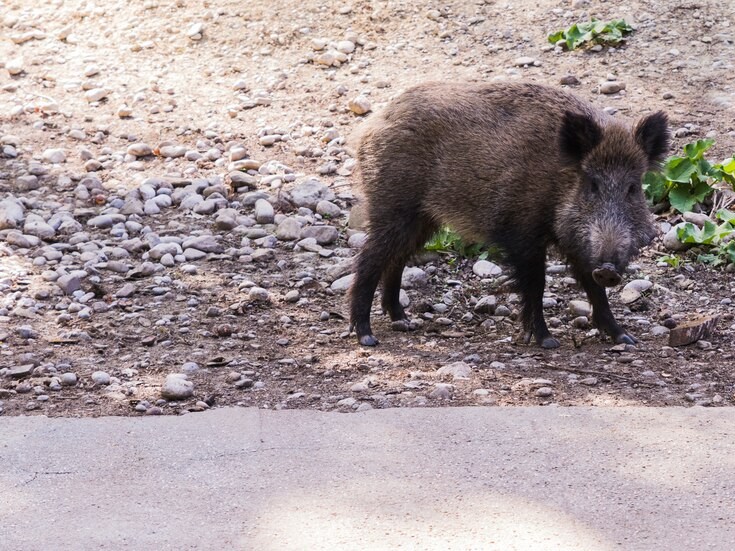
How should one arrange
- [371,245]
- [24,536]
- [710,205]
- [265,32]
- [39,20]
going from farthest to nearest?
[39,20] < [265,32] < [710,205] < [371,245] < [24,536]

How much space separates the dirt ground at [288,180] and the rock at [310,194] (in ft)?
0.34

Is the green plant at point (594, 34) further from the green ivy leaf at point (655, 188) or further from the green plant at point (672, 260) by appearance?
the green plant at point (672, 260)

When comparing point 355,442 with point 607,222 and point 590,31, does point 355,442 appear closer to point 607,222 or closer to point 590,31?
point 607,222

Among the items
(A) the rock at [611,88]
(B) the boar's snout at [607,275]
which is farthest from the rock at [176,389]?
(A) the rock at [611,88]

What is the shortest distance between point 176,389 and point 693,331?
2.62 meters

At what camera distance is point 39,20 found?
10.9 metres

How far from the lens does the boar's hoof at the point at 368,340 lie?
227 inches

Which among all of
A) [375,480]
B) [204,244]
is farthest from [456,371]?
[204,244]

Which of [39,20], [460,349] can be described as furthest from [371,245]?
[39,20]

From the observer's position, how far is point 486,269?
6.74 metres

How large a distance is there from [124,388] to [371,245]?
172cm

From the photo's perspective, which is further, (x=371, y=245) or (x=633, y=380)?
(x=371, y=245)

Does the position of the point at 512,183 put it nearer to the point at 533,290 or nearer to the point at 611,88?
the point at 533,290

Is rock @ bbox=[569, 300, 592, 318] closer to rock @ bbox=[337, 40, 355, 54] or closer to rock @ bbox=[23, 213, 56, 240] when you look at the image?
rock @ bbox=[23, 213, 56, 240]
